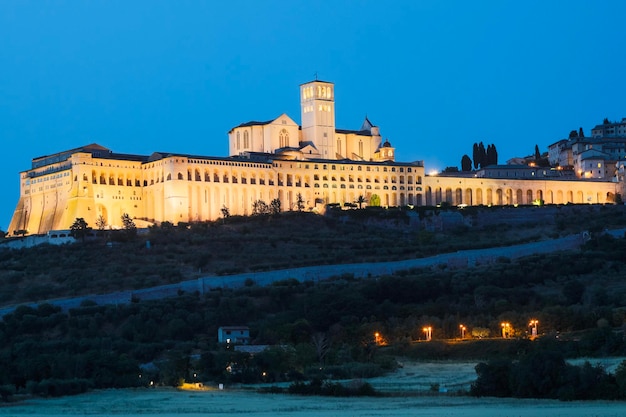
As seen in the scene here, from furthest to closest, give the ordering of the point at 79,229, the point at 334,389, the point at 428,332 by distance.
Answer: the point at 79,229 → the point at 428,332 → the point at 334,389

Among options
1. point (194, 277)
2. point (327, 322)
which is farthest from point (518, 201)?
point (327, 322)

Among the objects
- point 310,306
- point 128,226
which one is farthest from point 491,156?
point 310,306

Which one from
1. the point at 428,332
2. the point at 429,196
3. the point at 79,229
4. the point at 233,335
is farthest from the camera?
the point at 429,196

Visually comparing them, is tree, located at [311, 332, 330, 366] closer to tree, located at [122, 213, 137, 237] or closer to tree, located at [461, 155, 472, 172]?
tree, located at [122, 213, 137, 237]

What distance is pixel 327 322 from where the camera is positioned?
5731cm

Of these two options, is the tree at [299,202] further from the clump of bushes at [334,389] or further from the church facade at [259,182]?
the clump of bushes at [334,389]

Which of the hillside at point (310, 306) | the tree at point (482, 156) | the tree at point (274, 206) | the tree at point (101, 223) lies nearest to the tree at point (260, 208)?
the tree at point (274, 206)

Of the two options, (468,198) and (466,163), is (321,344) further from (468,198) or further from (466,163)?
(466,163)

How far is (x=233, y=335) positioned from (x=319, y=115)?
43.1 m

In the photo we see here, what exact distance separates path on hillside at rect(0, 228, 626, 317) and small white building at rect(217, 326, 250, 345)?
9.50 m

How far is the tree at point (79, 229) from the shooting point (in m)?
78.2

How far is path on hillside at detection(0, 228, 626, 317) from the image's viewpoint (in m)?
64.8

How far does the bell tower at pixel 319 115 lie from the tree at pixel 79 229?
2245 cm

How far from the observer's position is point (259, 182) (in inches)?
3406
